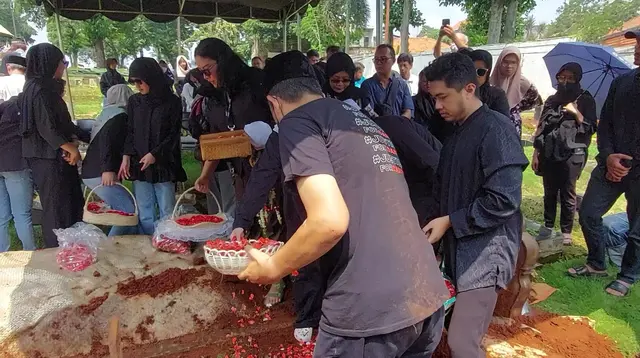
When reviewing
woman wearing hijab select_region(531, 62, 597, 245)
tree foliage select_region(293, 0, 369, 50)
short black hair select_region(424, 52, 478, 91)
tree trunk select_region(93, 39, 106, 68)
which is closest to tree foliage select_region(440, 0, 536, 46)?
tree foliage select_region(293, 0, 369, 50)

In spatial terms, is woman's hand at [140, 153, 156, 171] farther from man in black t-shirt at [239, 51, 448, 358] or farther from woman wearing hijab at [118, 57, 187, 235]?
man in black t-shirt at [239, 51, 448, 358]

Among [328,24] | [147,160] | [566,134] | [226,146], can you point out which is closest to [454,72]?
[226,146]

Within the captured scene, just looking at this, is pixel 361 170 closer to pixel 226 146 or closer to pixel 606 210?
pixel 226 146

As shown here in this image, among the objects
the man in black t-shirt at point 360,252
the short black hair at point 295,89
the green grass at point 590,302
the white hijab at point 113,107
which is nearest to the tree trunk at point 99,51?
the green grass at point 590,302

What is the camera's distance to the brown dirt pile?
3059 mm

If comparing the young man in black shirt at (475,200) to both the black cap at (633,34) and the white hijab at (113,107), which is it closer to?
the black cap at (633,34)

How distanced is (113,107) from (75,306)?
1.89 m

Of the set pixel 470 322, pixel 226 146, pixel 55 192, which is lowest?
pixel 470 322

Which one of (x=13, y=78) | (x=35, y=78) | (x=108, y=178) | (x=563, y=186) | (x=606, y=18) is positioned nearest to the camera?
(x=35, y=78)

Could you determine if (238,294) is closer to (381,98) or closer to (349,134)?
(349,134)

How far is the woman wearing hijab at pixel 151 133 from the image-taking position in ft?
12.0

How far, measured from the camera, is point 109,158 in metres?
3.79

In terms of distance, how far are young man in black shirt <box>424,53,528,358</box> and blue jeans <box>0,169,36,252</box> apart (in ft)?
11.7

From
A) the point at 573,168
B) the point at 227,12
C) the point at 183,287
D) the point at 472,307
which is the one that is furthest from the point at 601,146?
the point at 227,12
